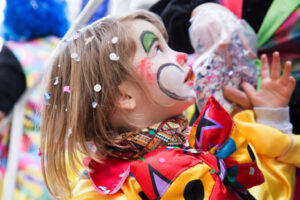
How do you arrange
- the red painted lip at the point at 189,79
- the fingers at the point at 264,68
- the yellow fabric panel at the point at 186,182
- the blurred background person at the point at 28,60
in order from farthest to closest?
the blurred background person at the point at 28,60
the fingers at the point at 264,68
the red painted lip at the point at 189,79
the yellow fabric panel at the point at 186,182

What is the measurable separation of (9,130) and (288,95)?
100cm

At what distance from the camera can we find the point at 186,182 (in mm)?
562

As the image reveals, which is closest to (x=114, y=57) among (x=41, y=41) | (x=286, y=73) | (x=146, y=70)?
(x=146, y=70)

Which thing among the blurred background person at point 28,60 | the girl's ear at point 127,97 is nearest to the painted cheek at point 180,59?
the girl's ear at point 127,97

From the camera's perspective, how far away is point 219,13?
2.84ft

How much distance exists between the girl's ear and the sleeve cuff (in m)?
0.33

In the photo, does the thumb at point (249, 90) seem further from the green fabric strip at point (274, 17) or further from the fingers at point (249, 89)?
the green fabric strip at point (274, 17)

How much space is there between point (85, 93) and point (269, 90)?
45cm

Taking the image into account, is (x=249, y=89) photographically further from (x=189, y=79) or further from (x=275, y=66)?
(x=189, y=79)

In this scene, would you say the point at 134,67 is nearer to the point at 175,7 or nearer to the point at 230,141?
the point at 230,141

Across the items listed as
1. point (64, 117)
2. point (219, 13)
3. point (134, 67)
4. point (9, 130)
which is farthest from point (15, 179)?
point (219, 13)

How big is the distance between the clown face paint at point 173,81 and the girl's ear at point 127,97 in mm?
57

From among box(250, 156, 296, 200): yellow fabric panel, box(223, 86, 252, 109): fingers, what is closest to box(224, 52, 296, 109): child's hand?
box(223, 86, 252, 109): fingers

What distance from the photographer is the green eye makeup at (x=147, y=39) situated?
0.64 meters
